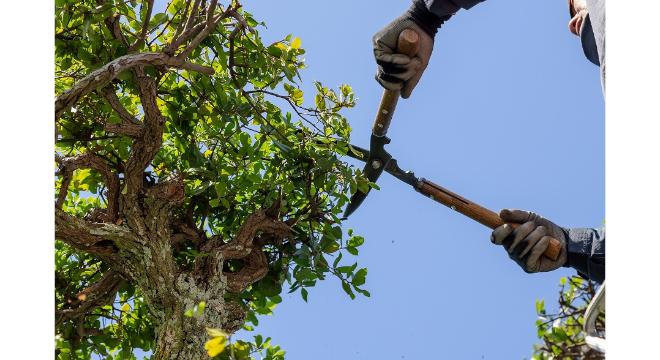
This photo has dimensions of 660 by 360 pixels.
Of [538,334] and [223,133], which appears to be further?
[223,133]

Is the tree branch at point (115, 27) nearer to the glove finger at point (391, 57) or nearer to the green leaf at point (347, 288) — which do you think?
the glove finger at point (391, 57)

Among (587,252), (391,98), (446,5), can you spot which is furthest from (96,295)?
(587,252)

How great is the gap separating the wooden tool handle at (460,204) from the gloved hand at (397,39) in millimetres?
881

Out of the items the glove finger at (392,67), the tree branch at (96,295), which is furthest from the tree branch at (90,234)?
the glove finger at (392,67)

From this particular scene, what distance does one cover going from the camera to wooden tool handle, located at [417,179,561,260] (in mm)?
5152

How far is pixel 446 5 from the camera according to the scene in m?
4.52

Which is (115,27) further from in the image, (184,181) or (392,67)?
(392,67)

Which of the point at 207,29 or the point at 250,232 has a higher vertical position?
the point at 207,29

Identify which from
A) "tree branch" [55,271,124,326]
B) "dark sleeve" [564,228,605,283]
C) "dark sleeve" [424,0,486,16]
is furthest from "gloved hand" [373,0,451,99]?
"tree branch" [55,271,124,326]

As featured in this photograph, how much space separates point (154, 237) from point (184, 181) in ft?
2.81
